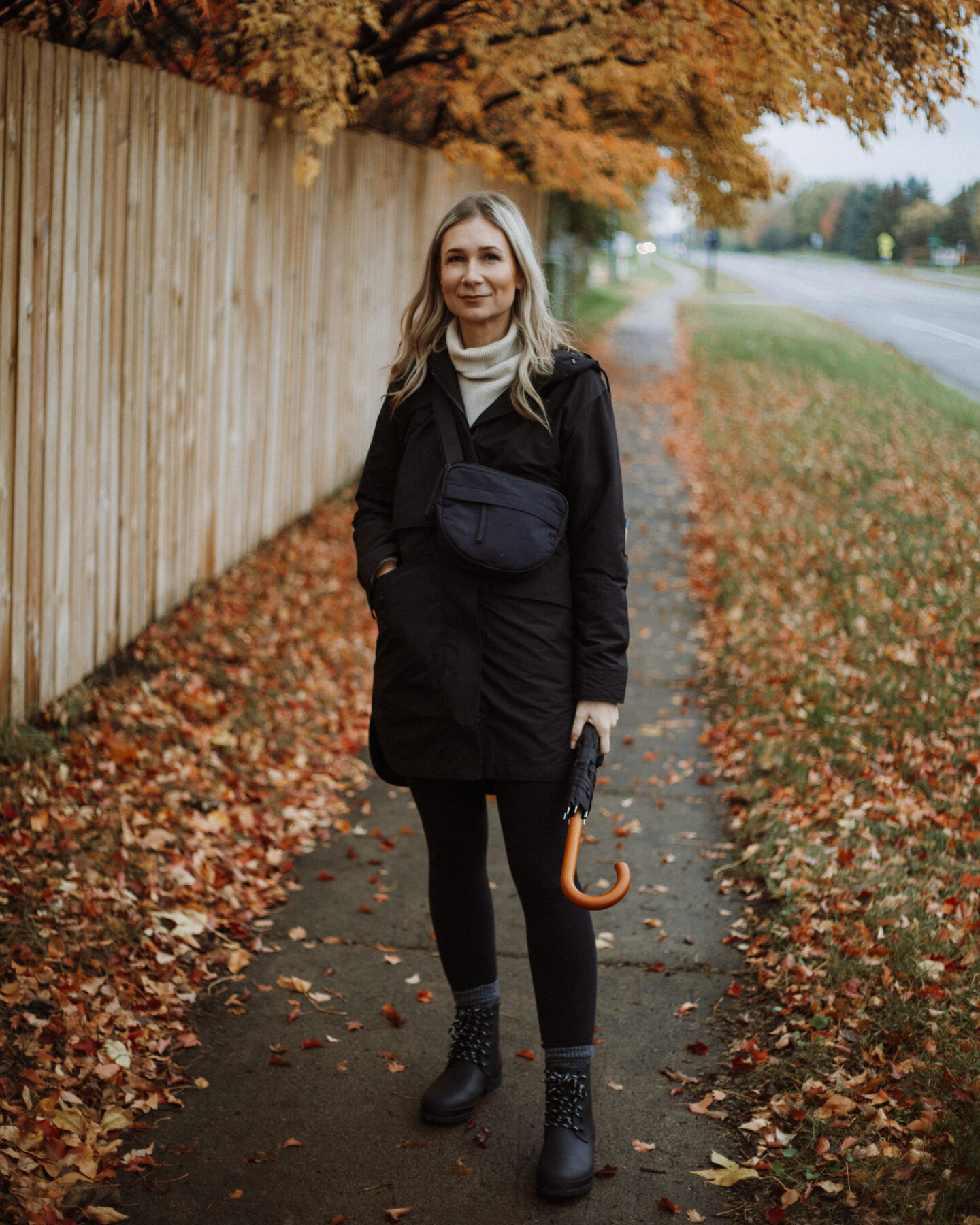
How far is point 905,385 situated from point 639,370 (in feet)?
16.2

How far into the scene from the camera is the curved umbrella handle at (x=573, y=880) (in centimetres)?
240

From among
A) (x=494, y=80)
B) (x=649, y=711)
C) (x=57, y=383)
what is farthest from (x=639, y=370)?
(x=57, y=383)

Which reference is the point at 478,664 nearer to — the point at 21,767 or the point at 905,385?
the point at 21,767

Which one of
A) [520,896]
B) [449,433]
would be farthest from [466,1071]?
[449,433]

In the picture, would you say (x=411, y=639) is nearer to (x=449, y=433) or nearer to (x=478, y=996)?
(x=449, y=433)

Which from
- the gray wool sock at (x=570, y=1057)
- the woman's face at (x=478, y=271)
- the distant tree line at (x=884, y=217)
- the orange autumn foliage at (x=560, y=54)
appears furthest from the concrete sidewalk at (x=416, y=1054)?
the distant tree line at (x=884, y=217)

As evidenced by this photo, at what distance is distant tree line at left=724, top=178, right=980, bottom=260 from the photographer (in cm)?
935

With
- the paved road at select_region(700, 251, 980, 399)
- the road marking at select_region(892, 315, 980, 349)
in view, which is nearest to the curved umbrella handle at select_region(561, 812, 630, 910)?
the paved road at select_region(700, 251, 980, 399)

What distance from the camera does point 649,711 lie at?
6000mm

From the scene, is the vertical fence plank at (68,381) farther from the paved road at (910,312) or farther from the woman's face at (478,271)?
the paved road at (910,312)

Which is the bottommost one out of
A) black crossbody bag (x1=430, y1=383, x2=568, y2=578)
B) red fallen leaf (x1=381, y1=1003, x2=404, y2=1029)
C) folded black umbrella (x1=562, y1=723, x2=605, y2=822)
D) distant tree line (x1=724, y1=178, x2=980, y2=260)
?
red fallen leaf (x1=381, y1=1003, x2=404, y2=1029)

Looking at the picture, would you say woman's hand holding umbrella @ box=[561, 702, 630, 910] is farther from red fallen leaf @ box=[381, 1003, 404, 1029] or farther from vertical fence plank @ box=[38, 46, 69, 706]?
vertical fence plank @ box=[38, 46, 69, 706]

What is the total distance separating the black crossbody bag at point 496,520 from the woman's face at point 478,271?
379 mm

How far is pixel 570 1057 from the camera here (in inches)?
106
